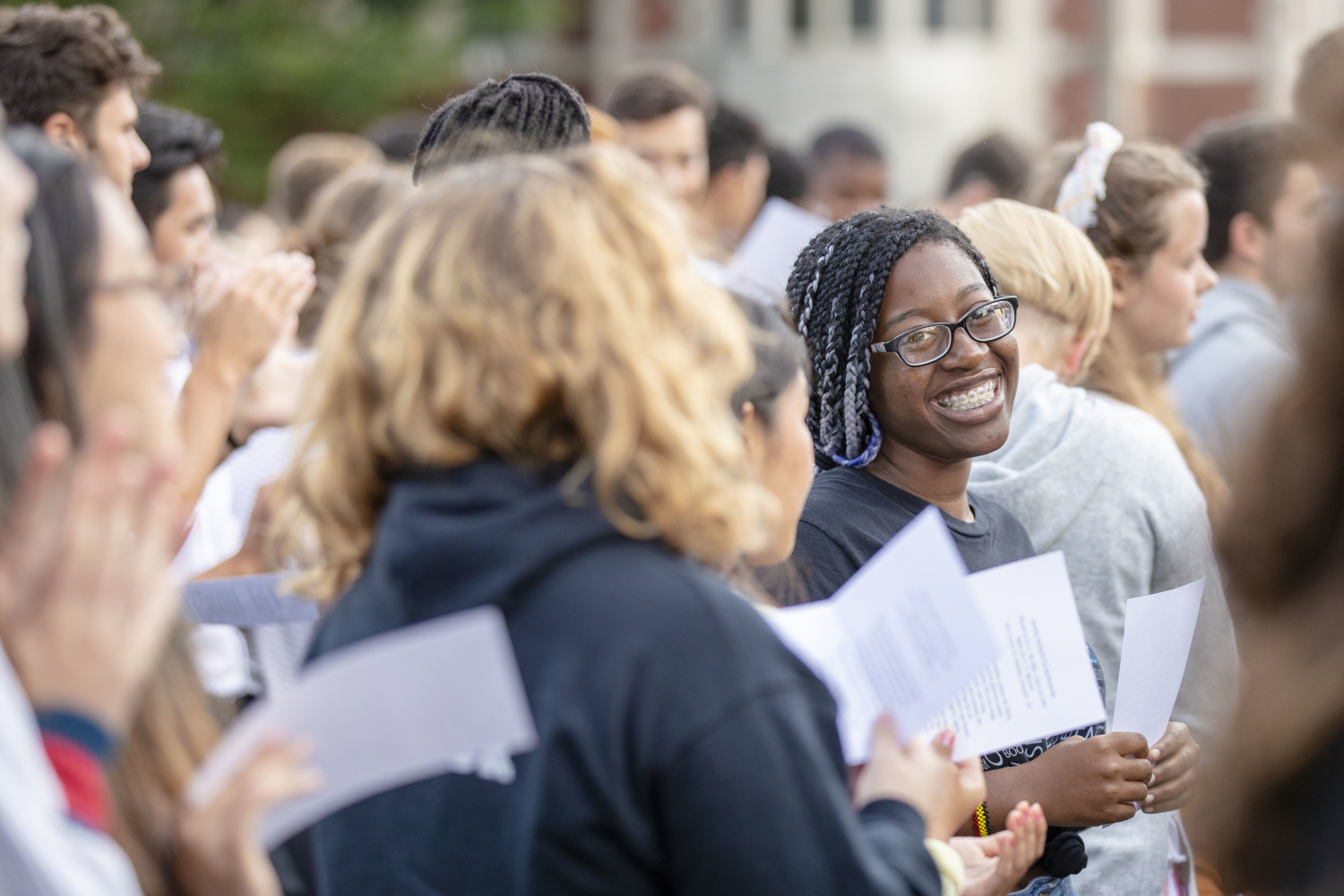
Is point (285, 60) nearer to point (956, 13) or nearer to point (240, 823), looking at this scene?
point (956, 13)

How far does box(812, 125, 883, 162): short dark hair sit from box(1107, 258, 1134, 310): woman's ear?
4478 millimetres

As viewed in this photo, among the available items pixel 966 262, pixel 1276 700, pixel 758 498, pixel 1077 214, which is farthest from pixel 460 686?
pixel 1077 214

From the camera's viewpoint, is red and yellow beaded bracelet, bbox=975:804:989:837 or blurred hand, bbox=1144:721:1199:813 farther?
blurred hand, bbox=1144:721:1199:813

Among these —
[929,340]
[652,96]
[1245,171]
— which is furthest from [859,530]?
[652,96]

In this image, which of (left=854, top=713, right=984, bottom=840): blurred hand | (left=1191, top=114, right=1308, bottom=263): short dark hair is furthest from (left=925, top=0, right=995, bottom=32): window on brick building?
(left=854, top=713, right=984, bottom=840): blurred hand

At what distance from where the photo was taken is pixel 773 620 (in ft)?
5.76

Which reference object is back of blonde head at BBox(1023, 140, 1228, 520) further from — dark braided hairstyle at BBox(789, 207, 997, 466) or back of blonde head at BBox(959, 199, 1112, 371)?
dark braided hairstyle at BBox(789, 207, 997, 466)

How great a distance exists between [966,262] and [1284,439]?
120 cm

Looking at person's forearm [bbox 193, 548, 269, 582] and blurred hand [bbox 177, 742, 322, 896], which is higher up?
blurred hand [bbox 177, 742, 322, 896]

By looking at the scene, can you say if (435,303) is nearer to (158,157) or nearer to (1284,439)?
(1284,439)

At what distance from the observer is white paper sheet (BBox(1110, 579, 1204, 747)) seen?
2.35 m

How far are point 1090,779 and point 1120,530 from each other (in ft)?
2.15

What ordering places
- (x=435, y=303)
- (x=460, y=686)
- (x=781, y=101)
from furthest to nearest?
(x=781, y=101) → (x=435, y=303) → (x=460, y=686)

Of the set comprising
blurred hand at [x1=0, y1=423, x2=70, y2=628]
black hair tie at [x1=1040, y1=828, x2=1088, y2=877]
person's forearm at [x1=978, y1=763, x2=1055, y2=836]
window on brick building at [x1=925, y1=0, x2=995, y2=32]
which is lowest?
window on brick building at [x1=925, y1=0, x2=995, y2=32]
